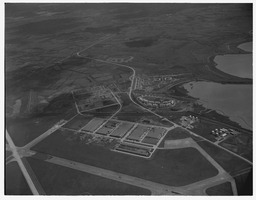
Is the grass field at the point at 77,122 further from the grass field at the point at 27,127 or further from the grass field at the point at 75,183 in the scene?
the grass field at the point at 75,183

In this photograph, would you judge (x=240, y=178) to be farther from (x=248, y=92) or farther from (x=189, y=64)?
(x=189, y=64)

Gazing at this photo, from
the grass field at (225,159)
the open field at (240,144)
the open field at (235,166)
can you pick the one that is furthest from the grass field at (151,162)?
the open field at (240,144)

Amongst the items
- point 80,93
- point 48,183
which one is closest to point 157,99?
point 80,93

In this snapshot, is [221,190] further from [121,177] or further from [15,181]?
[15,181]

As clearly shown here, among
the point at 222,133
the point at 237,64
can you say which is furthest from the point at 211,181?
the point at 237,64

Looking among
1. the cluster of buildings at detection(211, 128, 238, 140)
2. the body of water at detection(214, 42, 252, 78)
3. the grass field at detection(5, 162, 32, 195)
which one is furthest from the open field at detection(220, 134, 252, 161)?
the grass field at detection(5, 162, 32, 195)

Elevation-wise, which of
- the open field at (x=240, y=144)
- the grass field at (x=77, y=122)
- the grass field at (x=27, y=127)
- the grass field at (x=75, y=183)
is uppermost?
the open field at (x=240, y=144)

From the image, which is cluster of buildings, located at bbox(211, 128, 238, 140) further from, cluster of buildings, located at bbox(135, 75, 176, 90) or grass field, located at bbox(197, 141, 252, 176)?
cluster of buildings, located at bbox(135, 75, 176, 90)
